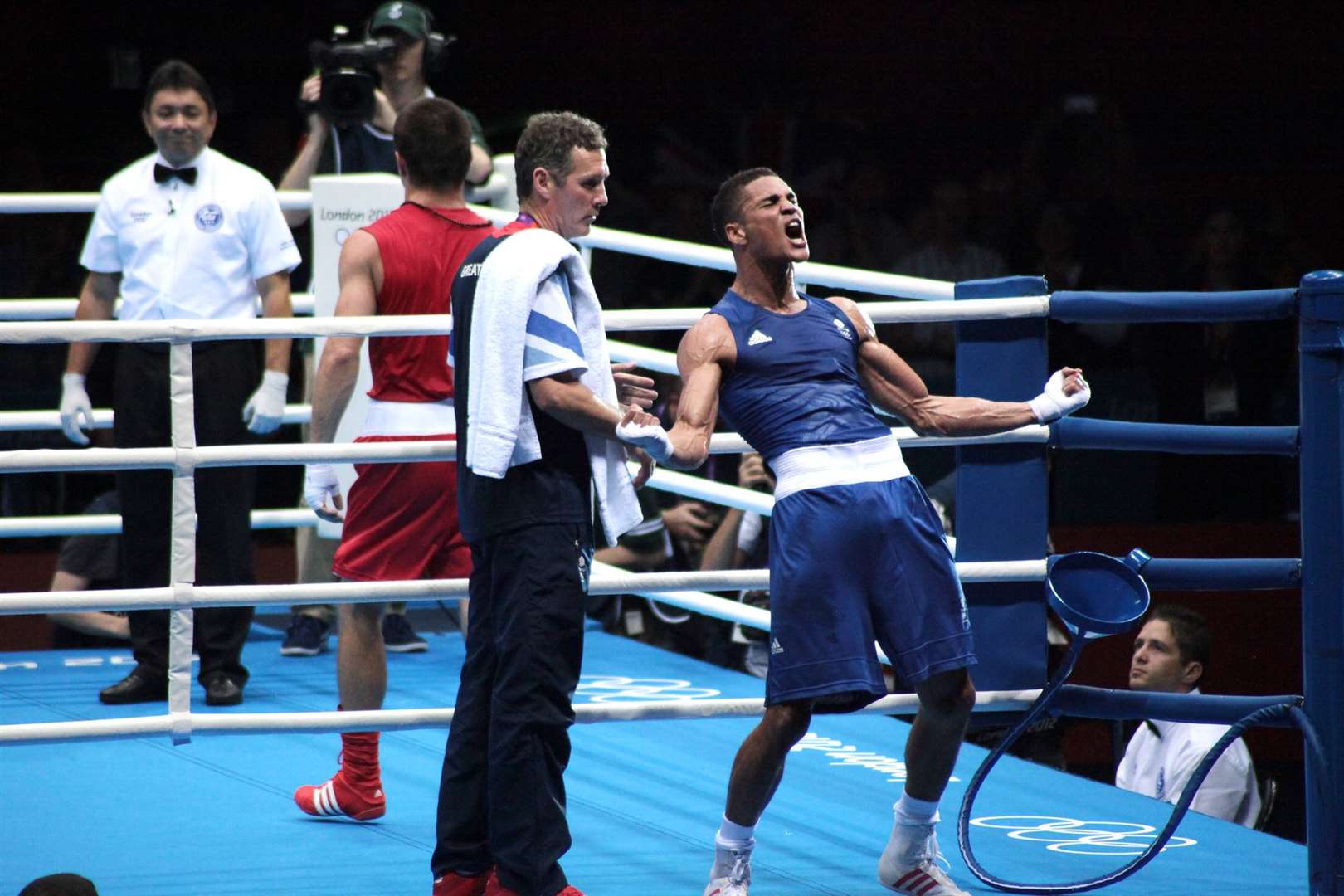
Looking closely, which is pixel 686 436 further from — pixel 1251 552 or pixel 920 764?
pixel 1251 552

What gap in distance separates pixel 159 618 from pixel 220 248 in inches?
36.6

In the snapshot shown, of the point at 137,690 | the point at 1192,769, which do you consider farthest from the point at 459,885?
the point at 1192,769

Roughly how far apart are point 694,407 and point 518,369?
0.31 meters

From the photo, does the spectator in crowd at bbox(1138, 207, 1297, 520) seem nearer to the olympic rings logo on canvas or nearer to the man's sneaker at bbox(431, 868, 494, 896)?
the olympic rings logo on canvas

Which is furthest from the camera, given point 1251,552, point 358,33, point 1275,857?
point 358,33

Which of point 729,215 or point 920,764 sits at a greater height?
point 729,215

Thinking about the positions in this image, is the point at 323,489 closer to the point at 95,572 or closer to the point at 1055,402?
the point at 1055,402

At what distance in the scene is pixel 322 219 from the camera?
4566 mm

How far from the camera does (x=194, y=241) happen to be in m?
4.07

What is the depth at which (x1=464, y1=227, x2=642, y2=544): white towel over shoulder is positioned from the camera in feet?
8.33

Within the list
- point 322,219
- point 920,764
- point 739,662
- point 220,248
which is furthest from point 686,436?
point 739,662

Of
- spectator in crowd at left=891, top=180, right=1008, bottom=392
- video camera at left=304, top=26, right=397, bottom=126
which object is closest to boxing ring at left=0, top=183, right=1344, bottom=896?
video camera at left=304, top=26, right=397, bottom=126

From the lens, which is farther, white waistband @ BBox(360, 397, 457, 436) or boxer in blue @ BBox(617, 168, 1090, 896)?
white waistband @ BBox(360, 397, 457, 436)

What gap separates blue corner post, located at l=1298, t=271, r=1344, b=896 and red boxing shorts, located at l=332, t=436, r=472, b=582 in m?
1.52
